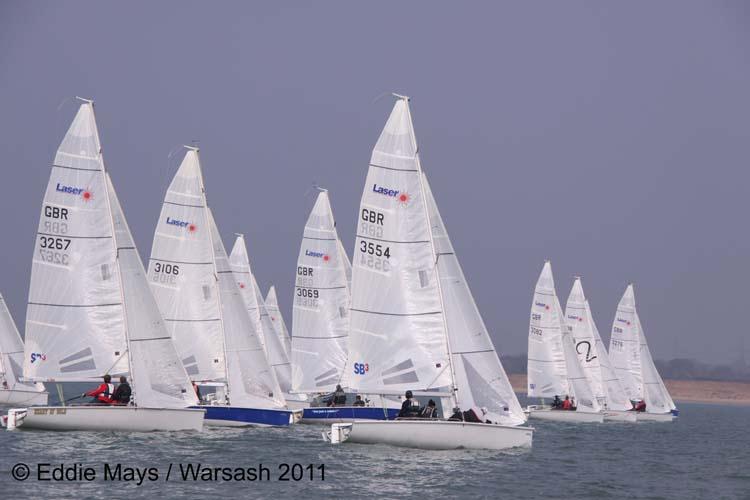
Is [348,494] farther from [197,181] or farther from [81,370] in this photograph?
[197,181]

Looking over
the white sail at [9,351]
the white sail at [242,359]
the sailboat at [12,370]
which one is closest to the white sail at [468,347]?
the white sail at [242,359]

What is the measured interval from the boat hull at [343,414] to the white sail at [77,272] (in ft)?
29.7

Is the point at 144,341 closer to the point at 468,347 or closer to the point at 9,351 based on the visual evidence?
the point at 468,347

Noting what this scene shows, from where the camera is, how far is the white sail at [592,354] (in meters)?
57.1

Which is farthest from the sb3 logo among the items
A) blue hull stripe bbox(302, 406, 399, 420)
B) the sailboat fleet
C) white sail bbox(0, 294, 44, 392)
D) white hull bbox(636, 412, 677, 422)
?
white hull bbox(636, 412, 677, 422)

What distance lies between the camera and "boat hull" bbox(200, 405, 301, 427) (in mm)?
34312

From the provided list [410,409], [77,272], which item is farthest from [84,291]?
[410,409]

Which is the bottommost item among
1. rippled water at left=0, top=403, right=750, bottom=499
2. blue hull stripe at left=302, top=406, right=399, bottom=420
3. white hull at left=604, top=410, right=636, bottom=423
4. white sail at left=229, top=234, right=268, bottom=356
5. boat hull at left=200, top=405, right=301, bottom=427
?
rippled water at left=0, top=403, right=750, bottom=499

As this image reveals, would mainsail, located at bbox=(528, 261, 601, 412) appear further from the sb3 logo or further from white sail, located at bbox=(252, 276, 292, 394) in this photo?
the sb3 logo

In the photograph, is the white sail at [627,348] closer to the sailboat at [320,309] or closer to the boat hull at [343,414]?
the sailboat at [320,309]

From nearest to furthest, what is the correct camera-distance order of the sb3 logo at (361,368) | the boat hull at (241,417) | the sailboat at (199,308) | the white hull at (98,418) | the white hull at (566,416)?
1. the white hull at (98,418)
2. the sb3 logo at (361,368)
3. the boat hull at (241,417)
4. the sailboat at (199,308)
5. the white hull at (566,416)

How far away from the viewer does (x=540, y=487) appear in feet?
78.0

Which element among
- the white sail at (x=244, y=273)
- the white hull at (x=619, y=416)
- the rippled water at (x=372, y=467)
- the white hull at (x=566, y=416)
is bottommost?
the rippled water at (x=372, y=467)

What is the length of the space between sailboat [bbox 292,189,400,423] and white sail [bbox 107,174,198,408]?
11425 mm
